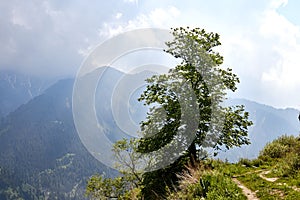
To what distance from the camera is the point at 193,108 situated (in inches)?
1077

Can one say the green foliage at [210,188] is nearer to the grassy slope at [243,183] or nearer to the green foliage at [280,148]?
the grassy slope at [243,183]

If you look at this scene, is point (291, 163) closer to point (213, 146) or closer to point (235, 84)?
point (213, 146)

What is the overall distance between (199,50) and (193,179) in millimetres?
16058

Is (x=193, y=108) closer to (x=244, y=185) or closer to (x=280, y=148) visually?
(x=280, y=148)

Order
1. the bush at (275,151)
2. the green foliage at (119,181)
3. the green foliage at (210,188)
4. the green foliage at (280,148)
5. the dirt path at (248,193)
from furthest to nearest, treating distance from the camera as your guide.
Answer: the green foliage at (119,181), the bush at (275,151), the green foliage at (280,148), the dirt path at (248,193), the green foliage at (210,188)

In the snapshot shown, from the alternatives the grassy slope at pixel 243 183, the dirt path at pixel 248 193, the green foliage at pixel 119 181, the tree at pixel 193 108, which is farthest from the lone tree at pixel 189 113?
the green foliage at pixel 119 181

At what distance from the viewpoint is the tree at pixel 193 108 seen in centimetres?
2789

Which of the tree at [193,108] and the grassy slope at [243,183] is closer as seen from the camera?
the grassy slope at [243,183]

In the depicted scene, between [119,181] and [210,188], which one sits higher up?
[119,181]

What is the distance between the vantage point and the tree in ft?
91.5

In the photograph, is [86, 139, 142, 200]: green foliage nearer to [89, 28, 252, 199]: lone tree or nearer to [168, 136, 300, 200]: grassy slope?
[89, 28, 252, 199]: lone tree

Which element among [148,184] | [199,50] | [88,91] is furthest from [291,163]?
[88,91]

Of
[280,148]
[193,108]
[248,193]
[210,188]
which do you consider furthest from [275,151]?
[210,188]

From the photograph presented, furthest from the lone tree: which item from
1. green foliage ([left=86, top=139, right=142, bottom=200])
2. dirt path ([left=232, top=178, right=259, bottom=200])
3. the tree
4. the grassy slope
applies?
green foliage ([left=86, top=139, right=142, bottom=200])
